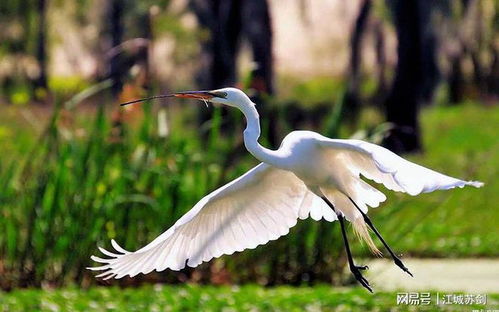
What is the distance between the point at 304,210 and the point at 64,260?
2800mm

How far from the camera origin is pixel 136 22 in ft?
89.1

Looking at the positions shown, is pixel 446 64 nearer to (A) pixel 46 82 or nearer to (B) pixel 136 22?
(B) pixel 136 22

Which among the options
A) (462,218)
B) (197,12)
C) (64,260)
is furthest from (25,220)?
(197,12)

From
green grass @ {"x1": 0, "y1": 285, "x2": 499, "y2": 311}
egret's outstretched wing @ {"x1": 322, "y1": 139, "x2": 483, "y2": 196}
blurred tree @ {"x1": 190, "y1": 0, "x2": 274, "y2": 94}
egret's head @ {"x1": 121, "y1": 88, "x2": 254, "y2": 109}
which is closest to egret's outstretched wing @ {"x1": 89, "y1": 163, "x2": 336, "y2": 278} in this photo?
egret's outstretched wing @ {"x1": 322, "y1": 139, "x2": 483, "y2": 196}

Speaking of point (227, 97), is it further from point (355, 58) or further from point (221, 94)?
→ point (355, 58)

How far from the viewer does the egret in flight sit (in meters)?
4.55

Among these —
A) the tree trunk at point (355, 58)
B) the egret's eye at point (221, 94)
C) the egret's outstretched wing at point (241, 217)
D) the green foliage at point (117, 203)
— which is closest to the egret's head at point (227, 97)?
the egret's eye at point (221, 94)

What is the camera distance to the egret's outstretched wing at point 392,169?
400 centimetres

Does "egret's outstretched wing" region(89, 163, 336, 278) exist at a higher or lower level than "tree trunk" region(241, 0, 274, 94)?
lower

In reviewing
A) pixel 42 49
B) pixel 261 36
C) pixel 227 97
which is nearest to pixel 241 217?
pixel 227 97

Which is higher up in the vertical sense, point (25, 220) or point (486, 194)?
point (25, 220)

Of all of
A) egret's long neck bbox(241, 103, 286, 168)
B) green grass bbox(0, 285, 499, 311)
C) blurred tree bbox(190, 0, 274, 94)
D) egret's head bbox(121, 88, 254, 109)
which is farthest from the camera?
blurred tree bbox(190, 0, 274, 94)

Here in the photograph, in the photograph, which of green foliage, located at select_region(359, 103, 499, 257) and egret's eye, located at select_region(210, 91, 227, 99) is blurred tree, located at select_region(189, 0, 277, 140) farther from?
egret's eye, located at select_region(210, 91, 227, 99)

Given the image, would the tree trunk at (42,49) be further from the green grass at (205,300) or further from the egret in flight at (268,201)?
the egret in flight at (268,201)
